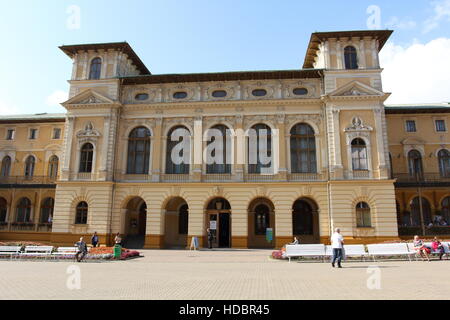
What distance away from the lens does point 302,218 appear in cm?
3319

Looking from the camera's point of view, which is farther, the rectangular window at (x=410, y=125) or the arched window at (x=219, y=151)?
the rectangular window at (x=410, y=125)

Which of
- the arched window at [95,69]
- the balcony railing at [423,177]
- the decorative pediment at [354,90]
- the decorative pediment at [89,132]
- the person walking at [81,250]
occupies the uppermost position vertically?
the arched window at [95,69]

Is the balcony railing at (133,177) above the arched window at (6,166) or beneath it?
beneath

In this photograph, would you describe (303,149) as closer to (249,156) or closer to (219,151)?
(249,156)

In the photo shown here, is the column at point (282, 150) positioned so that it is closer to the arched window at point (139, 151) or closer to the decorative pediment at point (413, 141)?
the arched window at point (139, 151)

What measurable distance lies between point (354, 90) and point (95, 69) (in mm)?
25603

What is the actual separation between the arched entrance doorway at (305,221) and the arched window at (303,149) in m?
3.82

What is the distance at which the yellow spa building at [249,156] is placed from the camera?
98.2 feet

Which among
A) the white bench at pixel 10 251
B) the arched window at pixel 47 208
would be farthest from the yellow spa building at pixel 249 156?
the white bench at pixel 10 251

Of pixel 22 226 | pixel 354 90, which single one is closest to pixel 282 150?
pixel 354 90

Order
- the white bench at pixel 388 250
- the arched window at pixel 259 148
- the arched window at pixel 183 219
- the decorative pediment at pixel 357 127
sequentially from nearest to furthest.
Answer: the white bench at pixel 388 250
the decorative pediment at pixel 357 127
the arched window at pixel 259 148
the arched window at pixel 183 219
